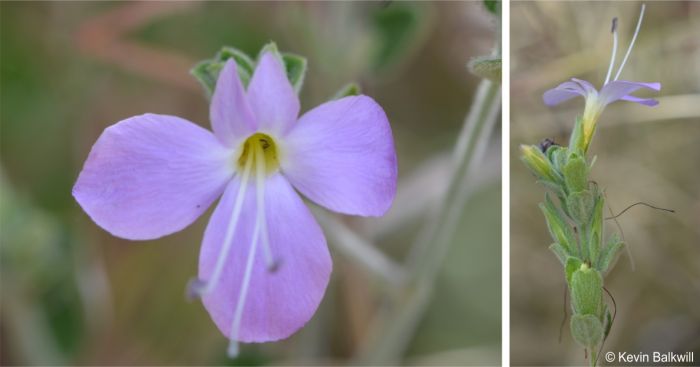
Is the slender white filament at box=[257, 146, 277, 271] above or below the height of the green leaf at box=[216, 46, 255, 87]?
below

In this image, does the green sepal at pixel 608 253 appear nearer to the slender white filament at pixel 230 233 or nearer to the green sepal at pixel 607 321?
the green sepal at pixel 607 321

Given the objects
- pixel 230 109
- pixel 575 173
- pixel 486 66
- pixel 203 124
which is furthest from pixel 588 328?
pixel 203 124

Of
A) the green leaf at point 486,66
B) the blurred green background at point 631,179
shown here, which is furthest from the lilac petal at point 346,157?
the blurred green background at point 631,179

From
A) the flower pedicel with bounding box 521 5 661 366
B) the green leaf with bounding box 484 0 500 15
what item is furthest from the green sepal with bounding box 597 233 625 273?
the green leaf with bounding box 484 0 500 15

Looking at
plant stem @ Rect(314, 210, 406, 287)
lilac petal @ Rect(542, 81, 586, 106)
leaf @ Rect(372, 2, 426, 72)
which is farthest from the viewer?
leaf @ Rect(372, 2, 426, 72)

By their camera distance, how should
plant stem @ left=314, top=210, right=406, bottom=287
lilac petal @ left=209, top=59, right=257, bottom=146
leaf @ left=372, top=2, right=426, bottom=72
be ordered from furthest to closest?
leaf @ left=372, top=2, right=426, bottom=72
plant stem @ left=314, top=210, right=406, bottom=287
lilac petal @ left=209, top=59, right=257, bottom=146

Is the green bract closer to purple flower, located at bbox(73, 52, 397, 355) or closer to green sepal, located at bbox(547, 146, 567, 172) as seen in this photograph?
purple flower, located at bbox(73, 52, 397, 355)

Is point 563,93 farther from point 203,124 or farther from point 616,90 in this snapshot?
point 203,124

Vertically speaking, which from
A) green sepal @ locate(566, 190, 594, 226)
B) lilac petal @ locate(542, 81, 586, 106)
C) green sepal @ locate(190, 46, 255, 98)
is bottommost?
green sepal @ locate(566, 190, 594, 226)
